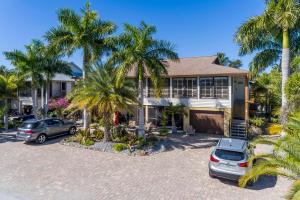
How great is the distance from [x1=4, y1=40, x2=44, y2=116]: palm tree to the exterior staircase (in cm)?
2096

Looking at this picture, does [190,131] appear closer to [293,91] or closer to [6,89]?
[293,91]

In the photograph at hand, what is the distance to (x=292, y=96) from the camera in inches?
493

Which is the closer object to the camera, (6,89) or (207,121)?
(207,121)

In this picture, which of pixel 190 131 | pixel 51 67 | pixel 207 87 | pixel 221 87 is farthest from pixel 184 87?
pixel 51 67

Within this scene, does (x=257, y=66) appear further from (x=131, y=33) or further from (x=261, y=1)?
(x=131, y=33)

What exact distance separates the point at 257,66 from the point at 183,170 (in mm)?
12019

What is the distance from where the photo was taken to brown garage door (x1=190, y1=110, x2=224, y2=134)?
19.2 metres

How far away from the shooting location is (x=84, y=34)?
17.2 meters

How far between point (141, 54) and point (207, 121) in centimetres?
973

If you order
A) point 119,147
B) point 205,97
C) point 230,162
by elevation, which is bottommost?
point 119,147

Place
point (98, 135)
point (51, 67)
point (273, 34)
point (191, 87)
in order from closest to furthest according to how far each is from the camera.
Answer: point (273, 34) < point (98, 135) < point (191, 87) < point (51, 67)

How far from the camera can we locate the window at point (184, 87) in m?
20.2

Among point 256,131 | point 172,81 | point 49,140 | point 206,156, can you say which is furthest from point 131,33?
point 256,131

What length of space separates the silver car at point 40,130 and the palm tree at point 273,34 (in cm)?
1723
